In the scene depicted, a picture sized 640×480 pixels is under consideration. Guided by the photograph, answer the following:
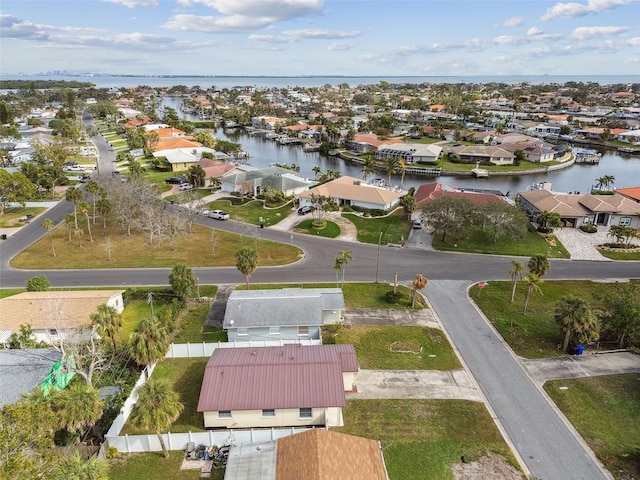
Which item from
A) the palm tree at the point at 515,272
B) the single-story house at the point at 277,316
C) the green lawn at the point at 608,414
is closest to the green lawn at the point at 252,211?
the single-story house at the point at 277,316

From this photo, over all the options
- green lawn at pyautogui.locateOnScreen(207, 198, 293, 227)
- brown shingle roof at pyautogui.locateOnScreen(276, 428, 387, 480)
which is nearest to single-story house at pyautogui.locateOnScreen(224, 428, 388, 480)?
brown shingle roof at pyautogui.locateOnScreen(276, 428, 387, 480)

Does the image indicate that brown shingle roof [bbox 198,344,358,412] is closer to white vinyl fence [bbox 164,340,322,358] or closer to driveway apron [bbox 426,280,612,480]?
white vinyl fence [bbox 164,340,322,358]

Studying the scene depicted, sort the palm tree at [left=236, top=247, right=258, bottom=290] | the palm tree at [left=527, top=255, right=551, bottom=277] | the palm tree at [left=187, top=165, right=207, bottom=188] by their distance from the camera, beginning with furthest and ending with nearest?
the palm tree at [left=187, top=165, right=207, bottom=188] → the palm tree at [left=236, top=247, right=258, bottom=290] → the palm tree at [left=527, top=255, right=551, bottom=277]

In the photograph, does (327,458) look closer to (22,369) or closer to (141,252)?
(22,369)

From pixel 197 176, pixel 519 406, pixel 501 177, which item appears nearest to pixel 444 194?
pixel 519 406

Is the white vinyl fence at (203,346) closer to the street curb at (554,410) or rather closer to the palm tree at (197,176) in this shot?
the street curb at (554,410)

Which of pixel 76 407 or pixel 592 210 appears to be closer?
pixel 76 407
